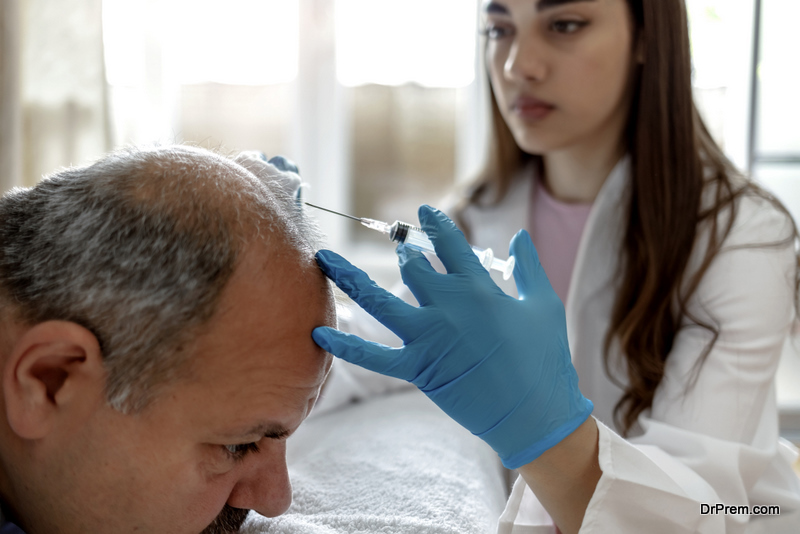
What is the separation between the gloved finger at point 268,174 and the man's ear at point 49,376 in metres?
0.31

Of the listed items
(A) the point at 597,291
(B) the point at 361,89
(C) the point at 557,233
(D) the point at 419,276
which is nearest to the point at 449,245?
(D) the point at 419,276

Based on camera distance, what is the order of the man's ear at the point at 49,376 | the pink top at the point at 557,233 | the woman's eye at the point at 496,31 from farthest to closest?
1. the pink top at the point at 557,233
2. the woman's eye at the point at 496,31
3. the man's ear at the point at 49,376

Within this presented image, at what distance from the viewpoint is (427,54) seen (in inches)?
111

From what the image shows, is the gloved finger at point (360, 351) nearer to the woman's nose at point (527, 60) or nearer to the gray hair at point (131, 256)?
the gray hair at point (131, 256)

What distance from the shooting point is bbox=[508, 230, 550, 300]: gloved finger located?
0.87 meters

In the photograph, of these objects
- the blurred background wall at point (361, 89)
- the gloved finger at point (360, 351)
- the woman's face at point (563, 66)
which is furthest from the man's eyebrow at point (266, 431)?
the blurred background wall at point (361, 89)

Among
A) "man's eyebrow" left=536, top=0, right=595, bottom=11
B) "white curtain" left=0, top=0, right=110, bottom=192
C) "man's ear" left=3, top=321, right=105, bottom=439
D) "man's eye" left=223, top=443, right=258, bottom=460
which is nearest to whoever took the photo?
"man's ear" left=3, top=321, right=105, bottom=439

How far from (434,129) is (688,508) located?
2269 mm

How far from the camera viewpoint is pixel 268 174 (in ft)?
2.99

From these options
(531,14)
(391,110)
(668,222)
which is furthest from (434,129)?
(668,222)

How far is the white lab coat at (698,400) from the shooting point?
2.92 ft

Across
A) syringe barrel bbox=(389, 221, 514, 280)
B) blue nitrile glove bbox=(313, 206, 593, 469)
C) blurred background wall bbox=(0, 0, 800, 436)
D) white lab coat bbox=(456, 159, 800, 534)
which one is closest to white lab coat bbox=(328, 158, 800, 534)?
white lab coat bbox=(456, 159, 800, 534)

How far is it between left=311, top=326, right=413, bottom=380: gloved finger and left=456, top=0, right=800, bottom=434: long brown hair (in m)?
0.66

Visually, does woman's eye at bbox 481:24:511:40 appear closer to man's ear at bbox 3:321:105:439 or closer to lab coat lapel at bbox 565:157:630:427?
lab coat lapel at bbox 565:157:630:427
